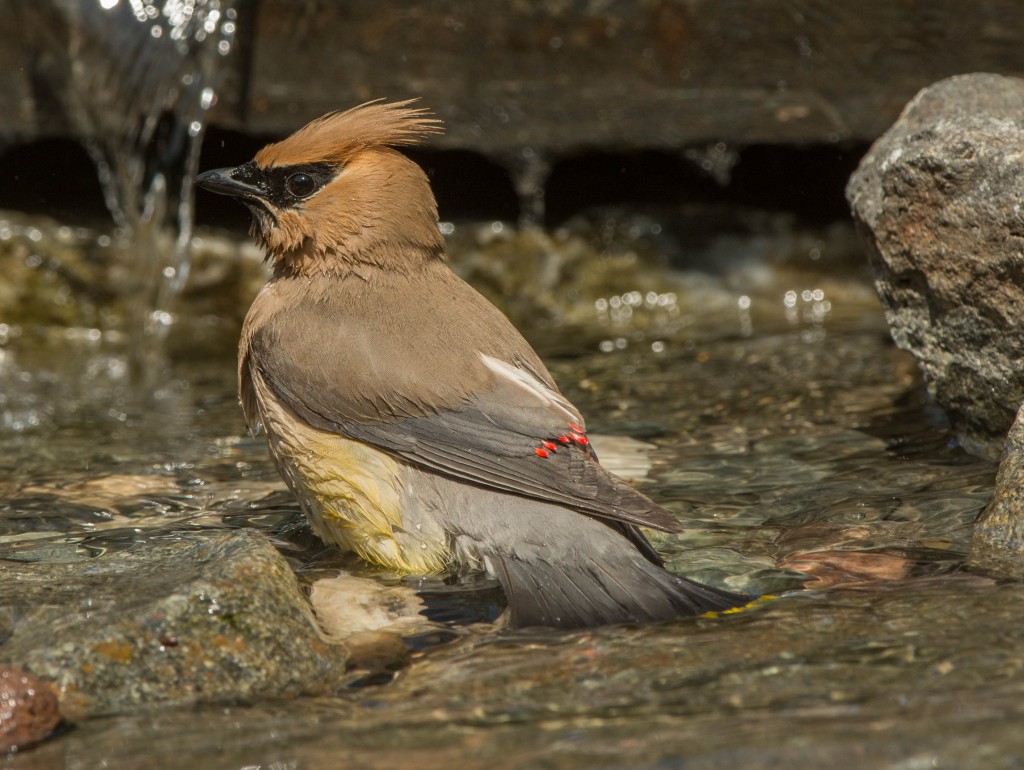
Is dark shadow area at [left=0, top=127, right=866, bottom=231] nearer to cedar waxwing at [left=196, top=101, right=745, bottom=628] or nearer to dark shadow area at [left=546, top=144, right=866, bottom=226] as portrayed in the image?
dark shadow area at [left=546, top=144, right=866, bottom=226]

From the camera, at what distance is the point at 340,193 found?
504 cm

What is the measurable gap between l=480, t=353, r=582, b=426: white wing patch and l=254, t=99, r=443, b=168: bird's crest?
0.99 meters

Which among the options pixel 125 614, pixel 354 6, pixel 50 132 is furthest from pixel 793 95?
pixel 125 614

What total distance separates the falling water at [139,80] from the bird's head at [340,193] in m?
2.51

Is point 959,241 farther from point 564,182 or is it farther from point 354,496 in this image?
point 564,182

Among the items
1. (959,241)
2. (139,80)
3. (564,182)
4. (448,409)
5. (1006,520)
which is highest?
(139,80)

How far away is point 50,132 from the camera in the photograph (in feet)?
25.1

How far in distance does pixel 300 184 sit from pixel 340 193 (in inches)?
5.9

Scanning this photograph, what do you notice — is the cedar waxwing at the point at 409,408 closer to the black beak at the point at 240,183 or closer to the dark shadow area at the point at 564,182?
the black beak at the point at 240,183

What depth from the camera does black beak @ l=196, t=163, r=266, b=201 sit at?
5098 mm

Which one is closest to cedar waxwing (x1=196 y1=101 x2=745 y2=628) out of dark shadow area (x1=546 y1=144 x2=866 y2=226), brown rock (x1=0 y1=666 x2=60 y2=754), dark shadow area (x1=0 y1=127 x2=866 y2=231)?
brown rock (x1=0 y1=666 x2=60 y2=754)

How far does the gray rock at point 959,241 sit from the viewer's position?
4.88m

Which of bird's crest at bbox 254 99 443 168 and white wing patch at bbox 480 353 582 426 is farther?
bird's crest at bbox 254 99 443 168

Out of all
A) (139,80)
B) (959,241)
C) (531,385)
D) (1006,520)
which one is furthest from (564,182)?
(1006,520)
